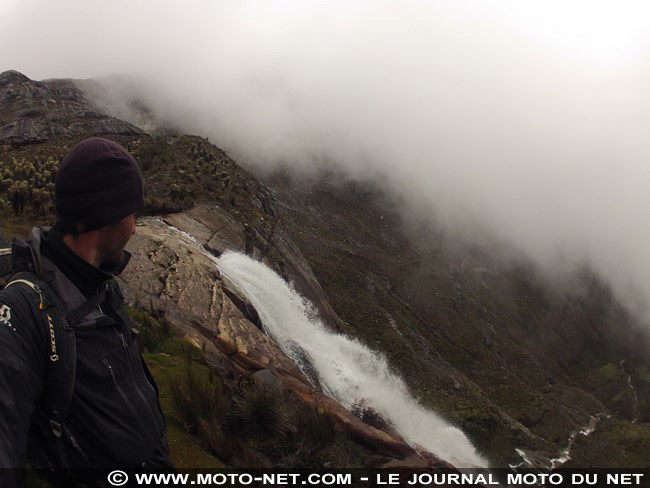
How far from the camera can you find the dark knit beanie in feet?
9.78

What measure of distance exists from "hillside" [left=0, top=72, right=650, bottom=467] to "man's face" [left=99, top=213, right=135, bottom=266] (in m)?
11.2

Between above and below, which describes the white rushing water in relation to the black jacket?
below

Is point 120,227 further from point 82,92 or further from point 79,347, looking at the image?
point 82,92

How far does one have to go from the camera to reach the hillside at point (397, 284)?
99.1ft

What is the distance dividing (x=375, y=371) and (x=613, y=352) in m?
162

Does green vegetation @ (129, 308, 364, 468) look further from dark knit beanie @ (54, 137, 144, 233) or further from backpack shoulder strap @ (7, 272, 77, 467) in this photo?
dark knit beanie @ (54, 137, 144, 233)

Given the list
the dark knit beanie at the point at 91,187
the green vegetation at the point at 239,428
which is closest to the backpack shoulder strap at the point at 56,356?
the dark knit beanie at the point at 91,187

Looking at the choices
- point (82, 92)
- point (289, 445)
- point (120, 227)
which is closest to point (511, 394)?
point (289, 445)

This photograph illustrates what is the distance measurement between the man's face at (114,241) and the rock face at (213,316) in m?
Result: 10.7

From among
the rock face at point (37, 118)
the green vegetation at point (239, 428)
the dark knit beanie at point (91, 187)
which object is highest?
the rock face at point (37, 118)

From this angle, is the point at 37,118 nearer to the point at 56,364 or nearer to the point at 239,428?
the point at 239,428

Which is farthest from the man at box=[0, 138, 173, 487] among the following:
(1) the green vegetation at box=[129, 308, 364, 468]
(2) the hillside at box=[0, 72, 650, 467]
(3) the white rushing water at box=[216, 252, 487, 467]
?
(3) the white rushing water at box=[216, 252, 487, 467]

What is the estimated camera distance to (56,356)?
8.40 feet

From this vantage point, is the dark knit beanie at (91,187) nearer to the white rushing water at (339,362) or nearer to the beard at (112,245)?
the beard at (112,245)
